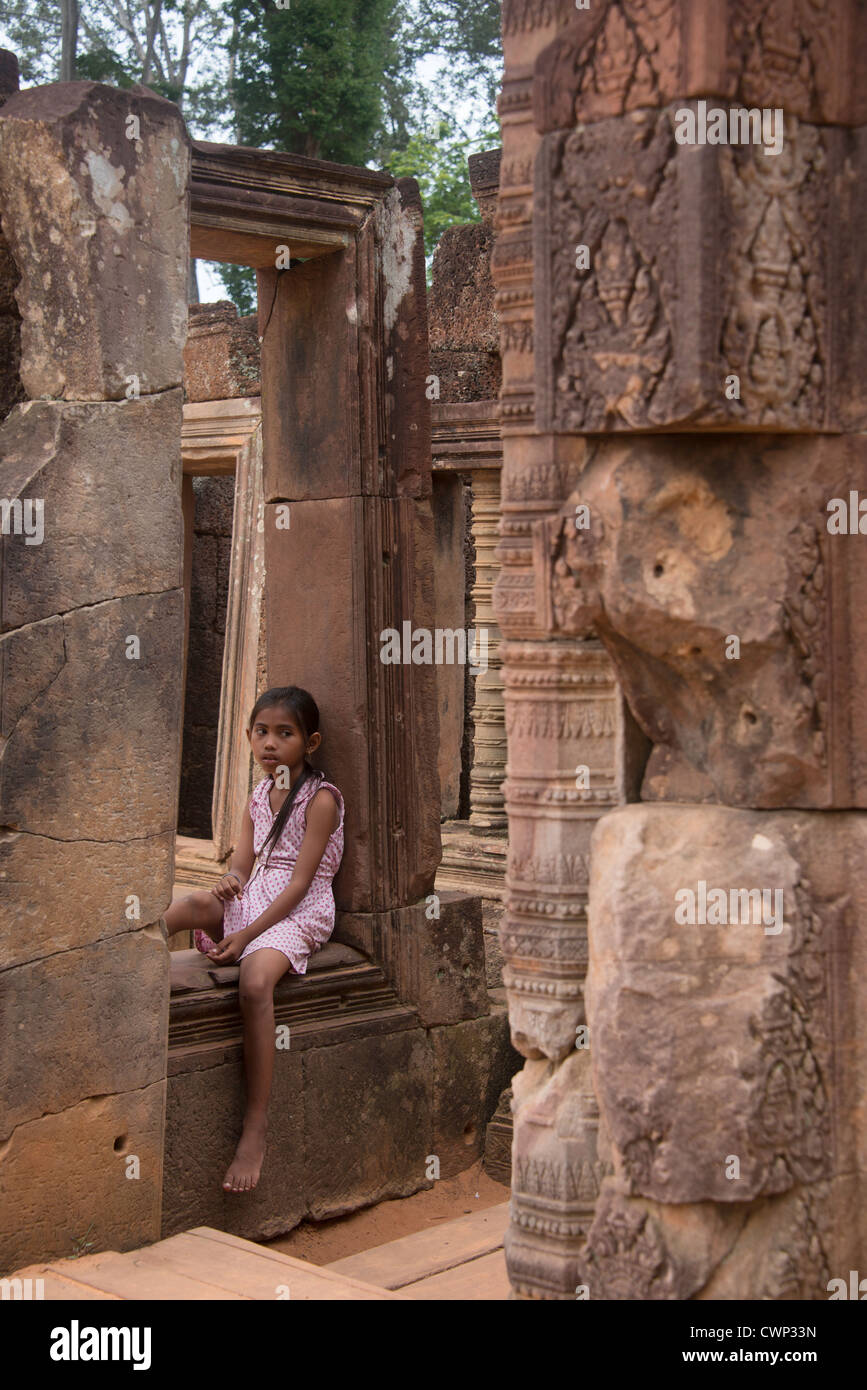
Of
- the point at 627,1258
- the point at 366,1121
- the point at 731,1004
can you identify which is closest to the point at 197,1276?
the point at 366,1121

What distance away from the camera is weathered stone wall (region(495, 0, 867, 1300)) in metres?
2.67

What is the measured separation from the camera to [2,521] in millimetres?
4355

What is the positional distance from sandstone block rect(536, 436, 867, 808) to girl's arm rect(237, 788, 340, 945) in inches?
112

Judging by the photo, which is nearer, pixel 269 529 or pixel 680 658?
pixel 680 658

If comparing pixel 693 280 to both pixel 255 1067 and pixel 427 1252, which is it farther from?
pixel 427 1252

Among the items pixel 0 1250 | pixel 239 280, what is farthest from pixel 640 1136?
pixel 239 280

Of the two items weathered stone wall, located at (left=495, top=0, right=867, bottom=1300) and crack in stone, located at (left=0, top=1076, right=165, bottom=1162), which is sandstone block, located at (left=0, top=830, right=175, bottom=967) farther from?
weathered stone wall, located at (left=495, top=0, right=867, bottom=1300)

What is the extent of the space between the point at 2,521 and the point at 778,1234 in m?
2.67

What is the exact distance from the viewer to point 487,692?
8.51 m

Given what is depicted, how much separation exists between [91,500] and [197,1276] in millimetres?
2100

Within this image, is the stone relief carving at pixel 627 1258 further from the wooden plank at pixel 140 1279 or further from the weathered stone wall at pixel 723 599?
the wooden plank at pixel 140 1279

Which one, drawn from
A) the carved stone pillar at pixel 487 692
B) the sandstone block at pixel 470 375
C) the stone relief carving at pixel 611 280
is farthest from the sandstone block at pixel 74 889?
the sandstone block at pixel 470 375

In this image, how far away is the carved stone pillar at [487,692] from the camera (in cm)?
838
